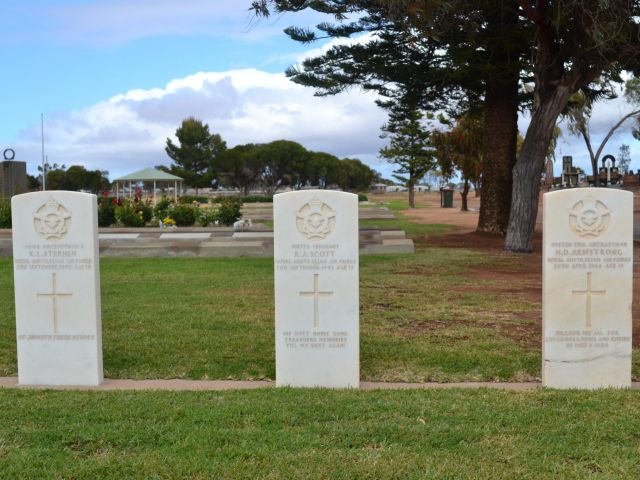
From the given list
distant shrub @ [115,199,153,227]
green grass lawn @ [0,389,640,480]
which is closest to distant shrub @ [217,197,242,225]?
distant shrub @ [115,199,153,227]

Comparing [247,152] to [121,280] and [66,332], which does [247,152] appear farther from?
[66,332]

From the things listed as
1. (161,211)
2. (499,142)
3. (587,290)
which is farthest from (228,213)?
(587,290)

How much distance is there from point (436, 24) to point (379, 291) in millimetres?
5624

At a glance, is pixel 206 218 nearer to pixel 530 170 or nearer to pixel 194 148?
pixel 530 170

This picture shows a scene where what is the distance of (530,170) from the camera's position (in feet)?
52.8

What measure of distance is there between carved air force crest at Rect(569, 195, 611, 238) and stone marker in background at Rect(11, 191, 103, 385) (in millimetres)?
3777

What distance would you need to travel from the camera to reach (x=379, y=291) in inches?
433

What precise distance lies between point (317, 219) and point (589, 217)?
6.85ft

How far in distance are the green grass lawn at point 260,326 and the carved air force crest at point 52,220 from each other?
4.29ft

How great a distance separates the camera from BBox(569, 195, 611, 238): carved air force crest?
565 cm

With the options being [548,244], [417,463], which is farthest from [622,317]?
[417,463]

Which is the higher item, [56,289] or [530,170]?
[530,170]

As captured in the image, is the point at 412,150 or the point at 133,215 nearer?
the point at 133,215

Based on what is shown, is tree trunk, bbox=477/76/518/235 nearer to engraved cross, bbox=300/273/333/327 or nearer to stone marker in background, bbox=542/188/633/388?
stone marker in background, bbox=542/188/633/388
